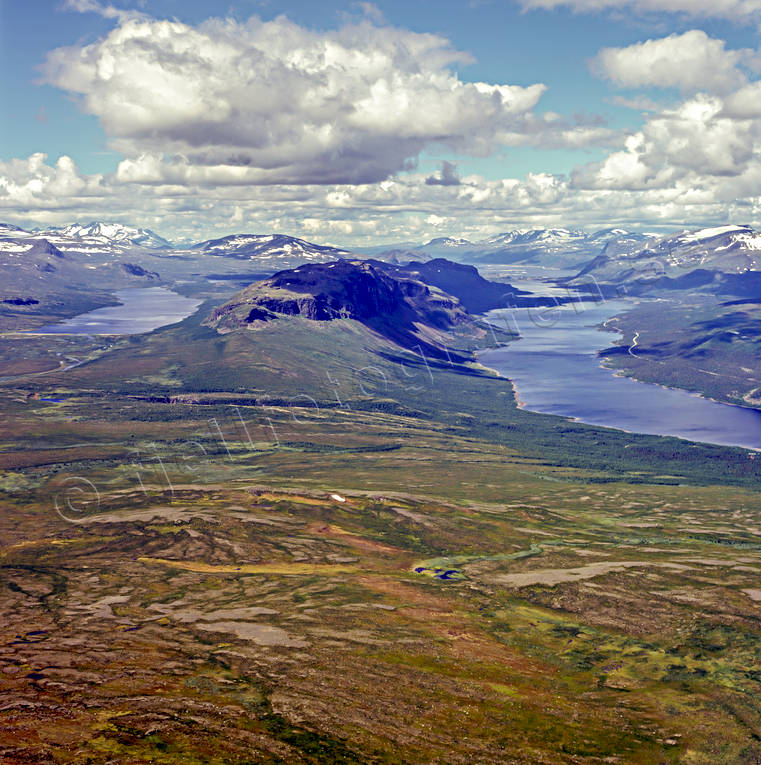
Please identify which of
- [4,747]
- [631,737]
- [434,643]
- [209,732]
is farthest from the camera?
[434,643]

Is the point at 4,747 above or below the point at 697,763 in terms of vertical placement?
above

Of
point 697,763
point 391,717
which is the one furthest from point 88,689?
point 697,763

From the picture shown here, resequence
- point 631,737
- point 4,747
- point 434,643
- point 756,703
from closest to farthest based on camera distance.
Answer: point 4,747, point 631,737, point 756,703, point 434,643

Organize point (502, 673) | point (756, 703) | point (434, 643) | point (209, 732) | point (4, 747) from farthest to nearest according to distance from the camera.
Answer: point (434, 643) < point (502, 673) < point (756, 703) < point (209, 732) < point (4, 747)

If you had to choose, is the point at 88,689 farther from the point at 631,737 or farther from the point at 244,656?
the point at 631,737

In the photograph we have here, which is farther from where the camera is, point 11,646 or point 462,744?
point 11,646

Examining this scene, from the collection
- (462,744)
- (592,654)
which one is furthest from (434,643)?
(462,744)

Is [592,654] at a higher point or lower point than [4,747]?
lower

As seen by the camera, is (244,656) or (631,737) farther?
(244,656)

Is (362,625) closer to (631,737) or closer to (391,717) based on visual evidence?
(391,717)
